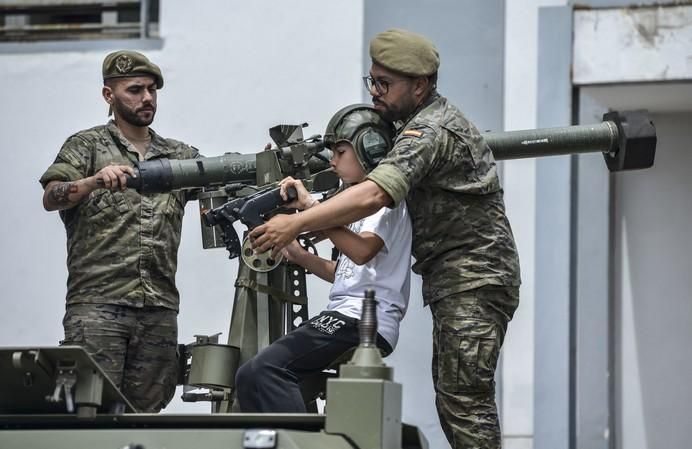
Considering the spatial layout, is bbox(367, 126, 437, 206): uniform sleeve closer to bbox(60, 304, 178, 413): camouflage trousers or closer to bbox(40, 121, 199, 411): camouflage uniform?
bbox(40, 121, 199, 411): camouflage uniform

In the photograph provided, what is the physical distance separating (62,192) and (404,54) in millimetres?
1631

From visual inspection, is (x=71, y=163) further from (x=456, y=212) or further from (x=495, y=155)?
(x=456, y=212)

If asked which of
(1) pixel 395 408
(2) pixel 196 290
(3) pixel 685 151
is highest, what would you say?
(3) pixel 685 151

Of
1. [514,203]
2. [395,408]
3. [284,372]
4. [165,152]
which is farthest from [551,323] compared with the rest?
[395,408]

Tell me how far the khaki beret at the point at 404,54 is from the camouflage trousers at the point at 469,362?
0.77m

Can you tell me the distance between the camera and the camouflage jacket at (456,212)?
16.4ft

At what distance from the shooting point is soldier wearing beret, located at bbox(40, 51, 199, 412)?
237 inches

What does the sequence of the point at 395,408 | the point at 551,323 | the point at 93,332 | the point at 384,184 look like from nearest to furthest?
the point at 395,408, the point at 384,184, the point at 93,332, the point at 551,323

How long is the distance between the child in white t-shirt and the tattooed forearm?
117 centimetres

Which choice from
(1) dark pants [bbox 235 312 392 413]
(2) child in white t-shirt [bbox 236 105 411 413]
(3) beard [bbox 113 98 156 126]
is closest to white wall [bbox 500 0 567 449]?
(3) beard [bbox 113 98 156 126]

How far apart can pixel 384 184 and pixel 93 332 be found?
68.9 inches

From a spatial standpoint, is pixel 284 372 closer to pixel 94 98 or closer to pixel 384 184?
pixel 384 184

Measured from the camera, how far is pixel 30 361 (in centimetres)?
417

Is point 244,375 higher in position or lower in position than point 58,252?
lower
